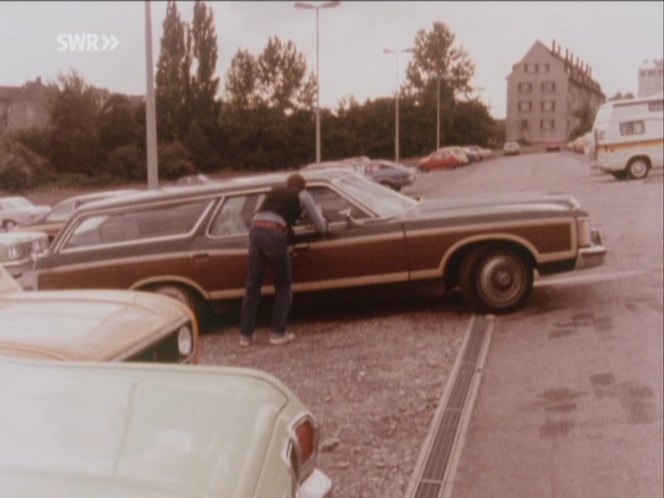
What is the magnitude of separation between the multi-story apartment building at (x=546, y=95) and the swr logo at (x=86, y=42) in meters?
3.07

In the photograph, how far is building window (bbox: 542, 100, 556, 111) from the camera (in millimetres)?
5909

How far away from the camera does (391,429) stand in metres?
4.01

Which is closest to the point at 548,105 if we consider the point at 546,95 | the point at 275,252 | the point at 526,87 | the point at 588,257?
the point at 546,95

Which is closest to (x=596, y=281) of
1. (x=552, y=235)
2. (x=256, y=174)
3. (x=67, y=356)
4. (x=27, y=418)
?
(x=552, y=235)

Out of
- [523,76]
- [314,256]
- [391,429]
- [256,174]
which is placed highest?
[523,76]

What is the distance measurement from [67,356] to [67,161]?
1883mm

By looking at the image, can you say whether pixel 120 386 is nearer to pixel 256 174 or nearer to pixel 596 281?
pixel 256 174

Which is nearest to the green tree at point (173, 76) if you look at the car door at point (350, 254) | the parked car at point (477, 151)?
the car door at point (350, 254)

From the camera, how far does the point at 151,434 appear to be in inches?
64.2

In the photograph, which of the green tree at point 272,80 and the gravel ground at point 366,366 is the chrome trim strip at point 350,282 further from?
the green tree at point 272,80

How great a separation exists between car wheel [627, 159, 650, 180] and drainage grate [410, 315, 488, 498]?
2.33 metres

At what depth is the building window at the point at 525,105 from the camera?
5891 millimetres

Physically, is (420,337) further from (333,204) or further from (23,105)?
(23,105)

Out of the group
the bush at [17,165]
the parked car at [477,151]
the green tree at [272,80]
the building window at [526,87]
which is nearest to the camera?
the bush at [17,165]
